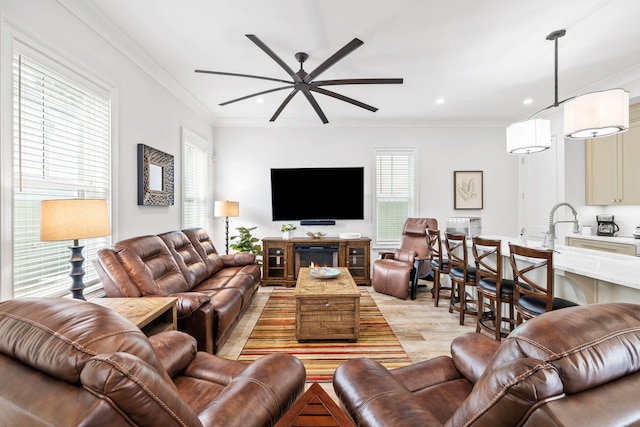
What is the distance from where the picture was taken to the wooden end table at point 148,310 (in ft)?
5.94

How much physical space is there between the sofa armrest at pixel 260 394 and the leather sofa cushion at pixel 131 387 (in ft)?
1.23

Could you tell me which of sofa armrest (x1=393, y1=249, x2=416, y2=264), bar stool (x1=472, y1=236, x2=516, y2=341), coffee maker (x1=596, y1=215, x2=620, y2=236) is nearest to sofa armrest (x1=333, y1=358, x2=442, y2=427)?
bar stool (x1=472, y1=236, x2=516, y2=341)

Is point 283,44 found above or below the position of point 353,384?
above

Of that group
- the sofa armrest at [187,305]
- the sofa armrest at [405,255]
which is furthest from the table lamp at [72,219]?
the sofa armrest at [405,255]

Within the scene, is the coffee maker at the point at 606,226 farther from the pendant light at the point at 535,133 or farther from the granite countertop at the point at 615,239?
the pendant light at the point at 535,133

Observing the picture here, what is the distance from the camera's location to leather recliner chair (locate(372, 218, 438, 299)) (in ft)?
13.2

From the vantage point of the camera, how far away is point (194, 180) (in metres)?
4.49

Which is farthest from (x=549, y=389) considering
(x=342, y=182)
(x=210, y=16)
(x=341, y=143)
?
(x=341, y=143)

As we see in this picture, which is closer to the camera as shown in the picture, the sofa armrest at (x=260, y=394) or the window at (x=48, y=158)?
the sofa armrest at (x=260, y=394)

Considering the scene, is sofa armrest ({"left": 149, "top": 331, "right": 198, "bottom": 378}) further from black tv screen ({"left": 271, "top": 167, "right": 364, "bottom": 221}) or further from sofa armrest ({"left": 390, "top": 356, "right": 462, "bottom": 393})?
black tv screen ({"left": 271, "top": 167, "right": 364, "bottom": 221})

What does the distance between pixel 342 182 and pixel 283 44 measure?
2.67 m

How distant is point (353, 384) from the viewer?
118 centimetres

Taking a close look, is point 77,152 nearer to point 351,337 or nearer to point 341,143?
point 351,337

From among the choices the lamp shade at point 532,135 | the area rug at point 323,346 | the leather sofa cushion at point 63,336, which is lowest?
the area rug at point 323,346
